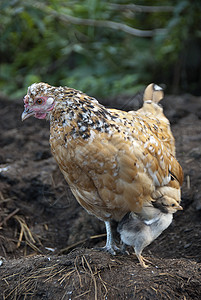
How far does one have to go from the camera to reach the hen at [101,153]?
294 cm

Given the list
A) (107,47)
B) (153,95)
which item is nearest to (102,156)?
(153,95)

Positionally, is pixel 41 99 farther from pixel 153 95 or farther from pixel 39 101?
pixel 153 95

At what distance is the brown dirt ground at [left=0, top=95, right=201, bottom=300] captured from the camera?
2.92 metres

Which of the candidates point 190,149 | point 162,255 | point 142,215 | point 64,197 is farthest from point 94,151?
point 190,149

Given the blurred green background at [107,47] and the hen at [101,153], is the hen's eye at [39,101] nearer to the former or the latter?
the hen at [101,153]

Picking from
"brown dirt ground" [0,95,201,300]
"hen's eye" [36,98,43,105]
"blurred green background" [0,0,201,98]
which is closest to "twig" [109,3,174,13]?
"blurred green background" [0,0,201,98]

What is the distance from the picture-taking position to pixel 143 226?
3.25m

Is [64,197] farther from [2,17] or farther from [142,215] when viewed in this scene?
[2,17]

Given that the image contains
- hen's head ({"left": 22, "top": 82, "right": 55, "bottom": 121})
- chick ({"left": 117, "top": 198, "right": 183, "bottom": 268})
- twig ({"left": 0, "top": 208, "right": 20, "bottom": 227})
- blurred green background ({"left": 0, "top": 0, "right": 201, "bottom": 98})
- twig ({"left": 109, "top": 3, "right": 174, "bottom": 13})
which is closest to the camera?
hen's head ({"left": 22, "top": 82, "right": 55, "bottom": 121})

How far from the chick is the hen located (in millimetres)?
61

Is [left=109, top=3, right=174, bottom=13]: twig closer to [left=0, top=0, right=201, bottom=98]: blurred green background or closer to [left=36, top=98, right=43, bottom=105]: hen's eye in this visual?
[left=0, top=0, right=201, bottom=98]: blurred green background

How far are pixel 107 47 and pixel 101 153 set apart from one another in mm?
6029

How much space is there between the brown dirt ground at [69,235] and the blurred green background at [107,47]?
1369 mm

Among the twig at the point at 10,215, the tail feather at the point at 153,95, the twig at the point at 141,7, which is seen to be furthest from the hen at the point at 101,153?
the twig at the point at 141,7
